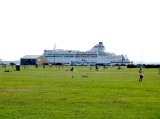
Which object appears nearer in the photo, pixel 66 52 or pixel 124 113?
pixel 124 113

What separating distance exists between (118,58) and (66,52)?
25084 mm

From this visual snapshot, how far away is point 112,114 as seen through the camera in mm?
15945

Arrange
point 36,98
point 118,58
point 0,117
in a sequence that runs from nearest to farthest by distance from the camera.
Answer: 1. point 0,117
2. point 36,98
3. point 118,58

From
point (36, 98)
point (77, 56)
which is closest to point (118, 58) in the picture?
point (77, 56)

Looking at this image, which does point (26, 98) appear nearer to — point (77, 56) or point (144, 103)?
point (144, 103)

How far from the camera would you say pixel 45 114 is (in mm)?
15766

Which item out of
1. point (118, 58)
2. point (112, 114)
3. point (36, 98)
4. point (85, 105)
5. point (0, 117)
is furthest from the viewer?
point (118, 58)

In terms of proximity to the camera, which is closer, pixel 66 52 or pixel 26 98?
pixel 26 98

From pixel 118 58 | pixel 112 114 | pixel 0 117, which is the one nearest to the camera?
pixel 0 117

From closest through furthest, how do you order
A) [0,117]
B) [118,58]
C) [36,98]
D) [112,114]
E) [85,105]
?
[0,117] → [112,114] → [85,105] → [36,98] → [118,58]

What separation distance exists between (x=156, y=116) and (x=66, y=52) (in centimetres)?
18024

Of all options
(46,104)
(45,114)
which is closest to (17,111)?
(45,114)

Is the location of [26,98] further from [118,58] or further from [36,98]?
[118,58]

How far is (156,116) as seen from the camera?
1547cm
